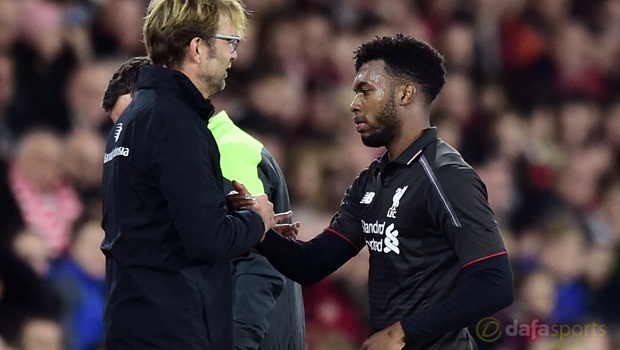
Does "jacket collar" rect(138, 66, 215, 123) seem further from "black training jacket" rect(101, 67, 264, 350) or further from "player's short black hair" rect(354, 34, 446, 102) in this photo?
"player's short black hair" rect(354, 34, 446, 102)

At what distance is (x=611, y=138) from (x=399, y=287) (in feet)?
17.4

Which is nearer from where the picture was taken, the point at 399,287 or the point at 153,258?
the point at 153,258

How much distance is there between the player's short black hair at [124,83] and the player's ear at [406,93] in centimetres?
93

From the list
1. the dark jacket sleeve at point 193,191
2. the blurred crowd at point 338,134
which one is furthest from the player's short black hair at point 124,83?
the blurred crowd at point 338,134

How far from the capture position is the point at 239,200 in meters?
2.31

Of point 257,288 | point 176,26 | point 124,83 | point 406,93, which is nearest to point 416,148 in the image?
point 406,93

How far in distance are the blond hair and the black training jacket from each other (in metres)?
0.11

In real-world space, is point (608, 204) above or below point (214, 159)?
below

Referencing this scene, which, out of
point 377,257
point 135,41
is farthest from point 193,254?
point 135,41

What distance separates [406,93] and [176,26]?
76cm

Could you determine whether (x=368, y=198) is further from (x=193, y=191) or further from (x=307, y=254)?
(x=193, y=191)

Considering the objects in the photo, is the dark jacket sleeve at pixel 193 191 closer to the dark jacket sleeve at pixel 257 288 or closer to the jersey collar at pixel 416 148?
the dark jacket sleeve at pixel 257 288

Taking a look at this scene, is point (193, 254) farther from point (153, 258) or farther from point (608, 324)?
point (608, 324)

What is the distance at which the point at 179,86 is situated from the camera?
7.21ft
